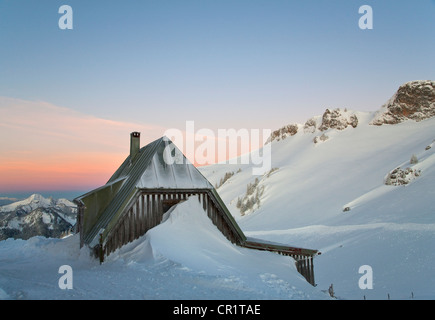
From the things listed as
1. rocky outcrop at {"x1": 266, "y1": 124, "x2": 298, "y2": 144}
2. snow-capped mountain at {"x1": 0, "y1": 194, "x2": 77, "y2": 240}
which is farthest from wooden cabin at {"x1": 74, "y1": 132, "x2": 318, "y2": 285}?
rocky outcrop at {"x1": 266, "y1": 124, "x2": 298, "y2": 144}

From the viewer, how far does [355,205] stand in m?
33.5

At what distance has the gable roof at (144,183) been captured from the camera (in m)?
12.3

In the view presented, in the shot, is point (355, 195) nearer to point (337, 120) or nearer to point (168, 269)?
point (168, 269)

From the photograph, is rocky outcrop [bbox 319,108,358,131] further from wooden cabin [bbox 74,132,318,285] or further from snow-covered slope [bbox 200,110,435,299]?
wooden cabin [bbox 74,132,318,285]

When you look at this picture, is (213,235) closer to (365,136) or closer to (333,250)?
(333,250)

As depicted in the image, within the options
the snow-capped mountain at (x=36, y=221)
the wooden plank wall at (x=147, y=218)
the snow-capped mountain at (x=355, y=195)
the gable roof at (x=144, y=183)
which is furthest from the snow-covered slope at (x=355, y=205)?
the snow-capped mountain at (x=36, y=221)

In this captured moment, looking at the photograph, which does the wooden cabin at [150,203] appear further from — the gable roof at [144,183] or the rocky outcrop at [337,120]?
the rocky outcrop at [337,120]

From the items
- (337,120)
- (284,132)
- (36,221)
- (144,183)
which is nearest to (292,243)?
(144,183)

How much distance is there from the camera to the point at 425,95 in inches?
2425

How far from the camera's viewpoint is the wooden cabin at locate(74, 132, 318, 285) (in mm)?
11742

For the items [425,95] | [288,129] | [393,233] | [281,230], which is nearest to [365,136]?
Result: [425,95]

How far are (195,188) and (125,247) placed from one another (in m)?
3.38

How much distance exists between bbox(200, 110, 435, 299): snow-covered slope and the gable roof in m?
10.4

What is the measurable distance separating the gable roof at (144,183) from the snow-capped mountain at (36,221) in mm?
45737
